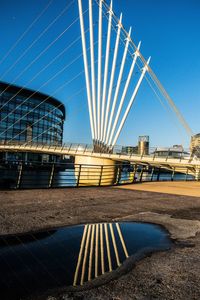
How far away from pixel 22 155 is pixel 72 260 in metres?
87.6

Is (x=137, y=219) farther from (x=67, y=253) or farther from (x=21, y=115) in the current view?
(x=21, y=115)

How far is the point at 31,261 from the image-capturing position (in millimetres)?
3840

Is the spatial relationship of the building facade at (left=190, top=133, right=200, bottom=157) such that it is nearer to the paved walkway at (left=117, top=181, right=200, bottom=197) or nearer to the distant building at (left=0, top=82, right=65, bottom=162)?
the paved walkway at (left=117, top=181, right=200, bottom=197)

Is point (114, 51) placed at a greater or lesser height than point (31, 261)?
greater

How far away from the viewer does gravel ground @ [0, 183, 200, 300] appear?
3.10 meters

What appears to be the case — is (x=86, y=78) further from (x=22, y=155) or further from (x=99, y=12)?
(x=22, y=155)

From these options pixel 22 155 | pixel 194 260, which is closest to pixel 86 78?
pixel 194 260

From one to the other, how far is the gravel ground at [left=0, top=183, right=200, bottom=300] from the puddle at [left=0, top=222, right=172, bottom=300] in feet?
0.96

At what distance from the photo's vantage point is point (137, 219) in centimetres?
712

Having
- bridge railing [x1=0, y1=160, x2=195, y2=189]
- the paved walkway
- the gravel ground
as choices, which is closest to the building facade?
bridge railing [x1=0, y1=160, x2=195, y2=189]

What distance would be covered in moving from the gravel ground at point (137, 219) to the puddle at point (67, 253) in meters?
0.29

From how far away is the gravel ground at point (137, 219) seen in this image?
310 centimetres

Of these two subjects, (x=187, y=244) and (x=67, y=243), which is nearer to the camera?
(x=67, y=243)

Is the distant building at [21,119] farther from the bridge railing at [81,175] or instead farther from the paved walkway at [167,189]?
the paved walkway at [167,189]
